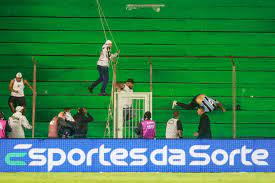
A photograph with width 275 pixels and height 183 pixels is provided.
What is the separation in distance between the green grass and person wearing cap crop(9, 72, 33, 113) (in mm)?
5588

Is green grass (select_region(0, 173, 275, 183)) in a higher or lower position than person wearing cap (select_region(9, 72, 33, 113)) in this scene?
lower

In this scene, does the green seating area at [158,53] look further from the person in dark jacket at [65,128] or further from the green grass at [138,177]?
the green grass at [138,177]

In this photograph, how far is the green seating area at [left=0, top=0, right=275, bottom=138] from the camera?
28016 mm

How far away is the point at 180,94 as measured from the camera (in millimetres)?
28062

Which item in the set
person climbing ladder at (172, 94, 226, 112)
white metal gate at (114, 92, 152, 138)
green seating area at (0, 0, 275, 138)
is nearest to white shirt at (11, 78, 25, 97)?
green seating area at (0, 0, 275, 138)

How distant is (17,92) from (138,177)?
7.15 m

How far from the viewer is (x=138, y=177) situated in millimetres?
20562

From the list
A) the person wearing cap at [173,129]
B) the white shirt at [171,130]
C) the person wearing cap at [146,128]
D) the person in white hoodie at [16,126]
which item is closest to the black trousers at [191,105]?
the person wearing cap at [173,129]

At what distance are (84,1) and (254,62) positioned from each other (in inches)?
248

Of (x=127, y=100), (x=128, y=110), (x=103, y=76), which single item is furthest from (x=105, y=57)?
(x=128, y=110)

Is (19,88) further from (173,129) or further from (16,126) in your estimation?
(173,129)

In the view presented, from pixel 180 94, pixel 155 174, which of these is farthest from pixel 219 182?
pixel 180 94

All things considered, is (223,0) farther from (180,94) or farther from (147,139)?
(147,139)

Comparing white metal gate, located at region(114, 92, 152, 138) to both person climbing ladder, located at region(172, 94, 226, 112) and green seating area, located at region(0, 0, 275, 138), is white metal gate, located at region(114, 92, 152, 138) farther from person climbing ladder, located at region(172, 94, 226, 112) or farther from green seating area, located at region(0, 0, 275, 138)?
green seating area, located at region(0, 0, 275, 138)
